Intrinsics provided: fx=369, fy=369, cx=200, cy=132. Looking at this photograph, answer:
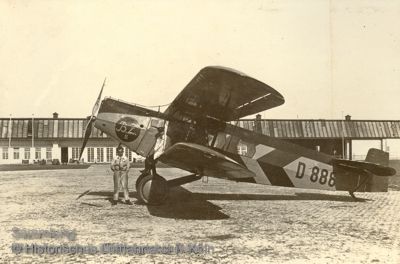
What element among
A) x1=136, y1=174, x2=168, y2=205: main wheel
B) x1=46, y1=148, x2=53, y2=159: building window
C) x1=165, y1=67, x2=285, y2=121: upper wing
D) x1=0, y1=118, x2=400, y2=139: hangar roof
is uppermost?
x1=0, y1=118, x2=400, y2=139: hangar roof

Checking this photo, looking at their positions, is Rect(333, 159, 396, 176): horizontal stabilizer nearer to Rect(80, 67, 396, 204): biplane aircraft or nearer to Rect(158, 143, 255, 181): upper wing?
Rect(80, 67, 396, 204): biplane aircraft

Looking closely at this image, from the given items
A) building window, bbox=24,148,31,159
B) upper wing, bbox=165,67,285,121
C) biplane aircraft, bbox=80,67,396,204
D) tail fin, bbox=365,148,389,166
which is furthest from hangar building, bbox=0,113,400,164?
upper wing, bbox=165,67,285,121

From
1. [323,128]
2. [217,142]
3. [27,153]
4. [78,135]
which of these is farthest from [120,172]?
Result: [323,128]

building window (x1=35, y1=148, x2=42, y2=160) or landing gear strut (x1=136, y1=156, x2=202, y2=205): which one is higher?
building window (x1=35, y1=148, x2=42, y2=160)

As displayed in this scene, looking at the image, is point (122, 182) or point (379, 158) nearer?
point (122, 182)

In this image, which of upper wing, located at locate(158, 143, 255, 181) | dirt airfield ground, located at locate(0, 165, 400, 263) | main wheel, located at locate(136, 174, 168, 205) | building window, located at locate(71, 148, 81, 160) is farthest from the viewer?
building window, located at locate(71, 148, 81, 160)

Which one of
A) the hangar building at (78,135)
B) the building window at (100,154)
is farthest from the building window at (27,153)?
the building window at (100,154)

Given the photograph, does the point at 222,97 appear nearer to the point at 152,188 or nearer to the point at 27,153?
the point at 152,188
